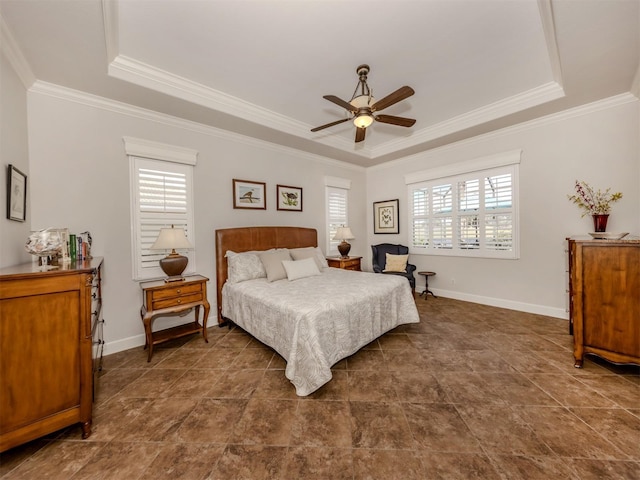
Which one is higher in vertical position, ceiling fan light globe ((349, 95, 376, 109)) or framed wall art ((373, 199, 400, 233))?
ceiling fan light globe ((349, 95, 376, 109))

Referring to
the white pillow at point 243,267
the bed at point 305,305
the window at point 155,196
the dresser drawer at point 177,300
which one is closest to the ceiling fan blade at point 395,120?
the bed at point 305,305

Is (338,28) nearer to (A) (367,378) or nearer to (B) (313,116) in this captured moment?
(B) (313,116)

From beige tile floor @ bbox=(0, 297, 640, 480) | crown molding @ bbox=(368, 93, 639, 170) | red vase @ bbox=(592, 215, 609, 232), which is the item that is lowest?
beige tile floor @ bbox=(0, 297, 640, 480)

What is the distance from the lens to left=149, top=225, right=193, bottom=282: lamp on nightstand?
268 cm

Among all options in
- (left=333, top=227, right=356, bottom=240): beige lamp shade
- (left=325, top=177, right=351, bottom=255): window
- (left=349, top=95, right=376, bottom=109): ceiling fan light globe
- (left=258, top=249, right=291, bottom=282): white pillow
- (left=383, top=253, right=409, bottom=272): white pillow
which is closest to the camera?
(left=349, top=95, right=376, bottom=109): ceiling fan light globe

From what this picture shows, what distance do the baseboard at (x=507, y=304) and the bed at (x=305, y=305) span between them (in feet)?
6.09

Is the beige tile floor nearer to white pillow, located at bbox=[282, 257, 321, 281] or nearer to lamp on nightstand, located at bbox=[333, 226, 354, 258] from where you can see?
white pillow, located at bbox=[282, 257, 321, 281]

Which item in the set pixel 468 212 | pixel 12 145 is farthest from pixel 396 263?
pixel 12 145

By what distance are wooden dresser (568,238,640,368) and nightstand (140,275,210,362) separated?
377 cm

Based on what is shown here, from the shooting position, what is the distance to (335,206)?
5172mm

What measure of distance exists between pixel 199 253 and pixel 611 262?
437 cm

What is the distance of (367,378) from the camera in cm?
217

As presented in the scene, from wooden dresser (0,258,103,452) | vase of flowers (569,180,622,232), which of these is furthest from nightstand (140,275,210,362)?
vase of flowers (569,180,622,232)

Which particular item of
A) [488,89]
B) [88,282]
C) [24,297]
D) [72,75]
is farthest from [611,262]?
[72,75]
